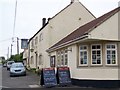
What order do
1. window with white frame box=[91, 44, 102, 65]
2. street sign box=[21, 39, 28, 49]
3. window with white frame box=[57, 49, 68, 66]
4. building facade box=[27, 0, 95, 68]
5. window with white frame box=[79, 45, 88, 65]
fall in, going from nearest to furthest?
window with white frame box=[91, 44, 102, 65]
window with white frame box=[79, 45, 88, 65]
window with white frame box=[57, 49, 68, 66]
building facade box=[27, 0, 95, 68]
street sign box=[21, 39, 28, 49]

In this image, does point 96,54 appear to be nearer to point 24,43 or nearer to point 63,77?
point 63,77

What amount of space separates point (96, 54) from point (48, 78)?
3864 millimetres

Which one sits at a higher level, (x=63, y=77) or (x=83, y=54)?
(x=83, y=54)

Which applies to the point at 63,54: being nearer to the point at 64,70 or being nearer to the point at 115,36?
the point at 64,70

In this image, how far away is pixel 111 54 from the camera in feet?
73.3

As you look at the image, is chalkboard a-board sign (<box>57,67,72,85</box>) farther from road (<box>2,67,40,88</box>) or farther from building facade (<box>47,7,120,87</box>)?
road (<box>2,67,40,88</box>)

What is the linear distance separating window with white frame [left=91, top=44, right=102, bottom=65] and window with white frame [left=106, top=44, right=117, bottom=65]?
1.62ft

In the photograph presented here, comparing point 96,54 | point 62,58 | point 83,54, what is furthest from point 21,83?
point 96,54

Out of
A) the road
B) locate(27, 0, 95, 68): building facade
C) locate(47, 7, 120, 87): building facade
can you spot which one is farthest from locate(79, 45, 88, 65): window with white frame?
locate(27, 0, 95, 68): building facade

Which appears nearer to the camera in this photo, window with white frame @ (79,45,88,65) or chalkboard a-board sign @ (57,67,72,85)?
window with white frame @ (79,45,88,65)

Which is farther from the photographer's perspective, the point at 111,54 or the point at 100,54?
the point at 100,54

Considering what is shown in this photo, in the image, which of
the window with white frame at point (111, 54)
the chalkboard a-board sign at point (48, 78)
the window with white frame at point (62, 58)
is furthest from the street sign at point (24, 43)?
the window with white frame at point (111, 54)

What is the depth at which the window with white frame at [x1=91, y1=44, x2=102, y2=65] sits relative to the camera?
22.5 metres

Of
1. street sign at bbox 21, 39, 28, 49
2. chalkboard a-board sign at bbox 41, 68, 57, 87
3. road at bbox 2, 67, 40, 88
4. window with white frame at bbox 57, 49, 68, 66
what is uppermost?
street sign at bbox 21, 39, 28, 49
